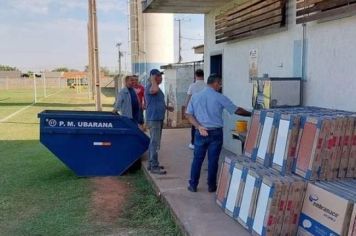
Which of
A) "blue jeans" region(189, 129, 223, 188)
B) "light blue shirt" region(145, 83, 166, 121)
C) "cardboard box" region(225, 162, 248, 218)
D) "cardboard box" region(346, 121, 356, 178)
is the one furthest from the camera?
"light blue shirt" region(145, 83, 166, 121)

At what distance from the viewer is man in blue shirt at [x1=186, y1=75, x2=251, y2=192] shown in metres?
5.83

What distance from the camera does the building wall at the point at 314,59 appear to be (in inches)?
193

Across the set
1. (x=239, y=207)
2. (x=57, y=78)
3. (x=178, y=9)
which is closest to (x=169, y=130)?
(x=178, y=9)

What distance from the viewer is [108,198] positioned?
265 inches

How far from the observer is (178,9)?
32.9 ft

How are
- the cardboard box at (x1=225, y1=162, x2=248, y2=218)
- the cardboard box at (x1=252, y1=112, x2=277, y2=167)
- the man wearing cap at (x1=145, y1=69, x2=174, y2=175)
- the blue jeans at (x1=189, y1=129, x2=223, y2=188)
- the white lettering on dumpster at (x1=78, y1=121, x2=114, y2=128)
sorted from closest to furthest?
1. the cardboard box at (x1=252, y1=112, x2=277, y2=167)
2. the cardboard box at (x1=225, y1=162, x2=248, y2=218)
3. the blue jeans at (x1=189, y1=129, x2=223, y2=188)
4. the man wearing cap at (x1=145, y1=69, x2=174, y2=175)
5. the white lettering on dumpster at (x1=78, y1=121, x2=114, y2=128)

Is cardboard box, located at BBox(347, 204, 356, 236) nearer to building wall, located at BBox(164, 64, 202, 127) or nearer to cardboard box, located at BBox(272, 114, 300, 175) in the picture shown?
cardboard box, located at BBox(272, 114, 300, 175)

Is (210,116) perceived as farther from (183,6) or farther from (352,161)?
(183,6)

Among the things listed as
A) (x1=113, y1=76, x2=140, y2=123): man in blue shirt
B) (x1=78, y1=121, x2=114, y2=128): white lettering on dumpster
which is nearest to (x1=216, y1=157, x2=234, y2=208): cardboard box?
(x1=78, y1=121, x2=114, y2=128): white lettering on dumpster

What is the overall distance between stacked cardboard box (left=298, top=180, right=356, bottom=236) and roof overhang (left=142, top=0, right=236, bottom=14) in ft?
18.9

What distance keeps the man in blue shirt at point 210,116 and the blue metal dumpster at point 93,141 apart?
2265 mm

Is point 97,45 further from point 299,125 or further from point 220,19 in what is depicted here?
point 299,125

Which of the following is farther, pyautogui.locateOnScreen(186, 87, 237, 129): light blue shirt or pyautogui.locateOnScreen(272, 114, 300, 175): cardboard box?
pyautogui.locateOnScreen(186, 87, 237, 129): light blue shirt

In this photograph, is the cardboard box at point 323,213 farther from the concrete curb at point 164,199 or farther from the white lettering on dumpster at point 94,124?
the white lettering on dumpster at point 94,124
